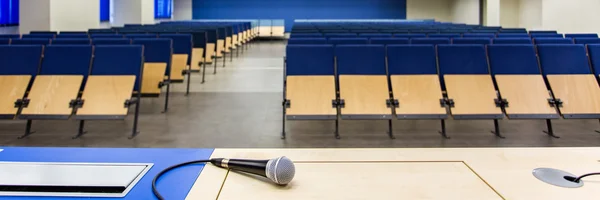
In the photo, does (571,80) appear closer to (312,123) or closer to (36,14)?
(312,123)

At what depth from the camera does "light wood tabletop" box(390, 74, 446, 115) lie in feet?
14.1

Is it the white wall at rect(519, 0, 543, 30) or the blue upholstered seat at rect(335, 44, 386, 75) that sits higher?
the white wall at rect(519, 0, 543, 30)

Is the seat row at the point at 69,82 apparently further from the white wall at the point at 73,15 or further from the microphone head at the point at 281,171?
the white wall at the point at 73,15

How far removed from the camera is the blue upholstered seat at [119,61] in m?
4.69

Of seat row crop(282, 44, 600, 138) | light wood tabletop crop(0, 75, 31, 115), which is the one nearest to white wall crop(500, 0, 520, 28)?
seat row crop(282, 44, 600, 138)

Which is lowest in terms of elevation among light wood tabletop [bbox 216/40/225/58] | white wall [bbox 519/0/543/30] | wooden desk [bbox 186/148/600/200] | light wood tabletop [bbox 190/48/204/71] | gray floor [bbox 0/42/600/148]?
gray floor [bbox 0/42/600/148]

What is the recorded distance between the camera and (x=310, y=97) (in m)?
4.39

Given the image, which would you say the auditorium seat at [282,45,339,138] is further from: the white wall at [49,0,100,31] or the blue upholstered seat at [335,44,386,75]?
the white wall at [49,0,100,31]

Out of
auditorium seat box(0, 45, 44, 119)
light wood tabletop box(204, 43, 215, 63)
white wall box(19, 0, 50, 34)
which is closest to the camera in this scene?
auditorium seat box(0, 45, 44, 119)

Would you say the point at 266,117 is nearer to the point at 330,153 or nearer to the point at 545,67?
the point at 545,67

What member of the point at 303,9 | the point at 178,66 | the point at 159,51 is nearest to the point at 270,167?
the point at 159,51

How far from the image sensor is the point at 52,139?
4359 millimetres

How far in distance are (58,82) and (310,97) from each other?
2.41 metres

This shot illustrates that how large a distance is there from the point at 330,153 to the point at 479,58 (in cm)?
374
